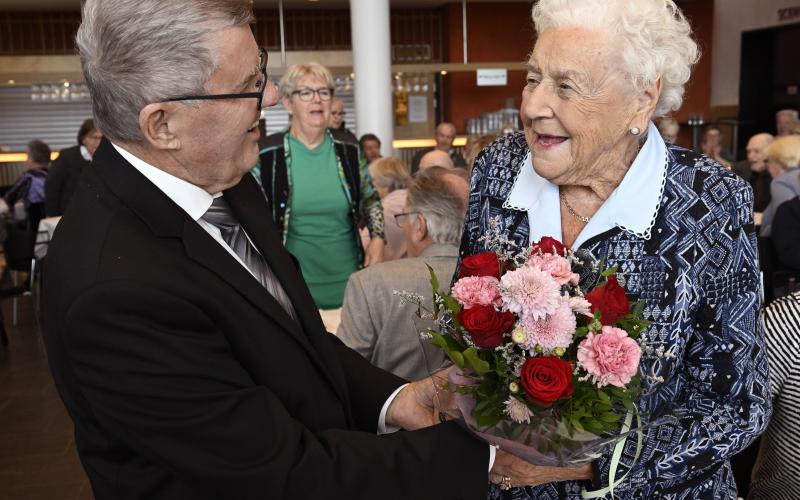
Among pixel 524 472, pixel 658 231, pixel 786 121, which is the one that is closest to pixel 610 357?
pixel 524 472

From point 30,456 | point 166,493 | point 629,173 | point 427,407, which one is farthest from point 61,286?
point 30,456

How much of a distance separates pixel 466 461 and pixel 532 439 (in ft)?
0.54

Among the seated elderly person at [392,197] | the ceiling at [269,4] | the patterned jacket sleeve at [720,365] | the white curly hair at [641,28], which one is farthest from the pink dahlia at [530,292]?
the ceiling at [269,4]

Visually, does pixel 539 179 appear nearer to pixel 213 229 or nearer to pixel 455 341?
pixel 455 341

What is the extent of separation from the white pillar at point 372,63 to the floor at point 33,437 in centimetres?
477

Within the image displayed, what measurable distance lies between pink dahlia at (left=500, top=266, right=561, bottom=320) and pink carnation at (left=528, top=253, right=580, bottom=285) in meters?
0.02

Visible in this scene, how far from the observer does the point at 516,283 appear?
4.47ft

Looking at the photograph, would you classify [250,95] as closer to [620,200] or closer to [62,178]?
[620,200]

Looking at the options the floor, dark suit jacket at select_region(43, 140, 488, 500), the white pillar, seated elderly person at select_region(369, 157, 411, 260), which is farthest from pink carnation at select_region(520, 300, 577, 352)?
the white pillar

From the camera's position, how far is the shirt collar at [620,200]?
1.71 meters

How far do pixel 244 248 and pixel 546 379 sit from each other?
69 centimetres

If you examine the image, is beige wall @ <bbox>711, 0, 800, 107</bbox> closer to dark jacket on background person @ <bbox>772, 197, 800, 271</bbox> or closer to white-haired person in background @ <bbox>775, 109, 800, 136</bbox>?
white-haired person in background @ <bbox>775, 109, 800, 136</bbox>

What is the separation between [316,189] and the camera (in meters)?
4.05

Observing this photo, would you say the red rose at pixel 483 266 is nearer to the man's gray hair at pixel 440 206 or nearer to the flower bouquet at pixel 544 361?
the flower bouquet at pixel 544 361
